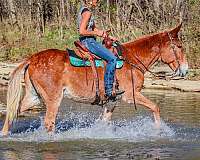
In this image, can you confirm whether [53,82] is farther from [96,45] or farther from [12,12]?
[12,12]

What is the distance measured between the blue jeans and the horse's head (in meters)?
1.13

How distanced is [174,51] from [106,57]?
137 centimetres

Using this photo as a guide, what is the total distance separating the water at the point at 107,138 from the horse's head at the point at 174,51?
1.02 m

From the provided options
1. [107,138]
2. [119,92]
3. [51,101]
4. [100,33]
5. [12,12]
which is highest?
[12,12]

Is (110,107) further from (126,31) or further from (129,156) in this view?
(126,31)

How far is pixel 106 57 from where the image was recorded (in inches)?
A: 399

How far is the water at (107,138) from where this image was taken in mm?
8383

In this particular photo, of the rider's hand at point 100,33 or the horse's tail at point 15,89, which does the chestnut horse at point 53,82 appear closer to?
the horse's tail at point 15,89

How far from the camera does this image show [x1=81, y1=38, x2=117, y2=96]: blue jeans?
10125 millimetres

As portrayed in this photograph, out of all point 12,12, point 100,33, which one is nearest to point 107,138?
point 100,33

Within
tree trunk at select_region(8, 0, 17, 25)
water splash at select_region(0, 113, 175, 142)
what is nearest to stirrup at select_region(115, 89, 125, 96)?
water splash at select_region(0, 113, 175, 142)

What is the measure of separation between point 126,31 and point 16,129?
11054mm

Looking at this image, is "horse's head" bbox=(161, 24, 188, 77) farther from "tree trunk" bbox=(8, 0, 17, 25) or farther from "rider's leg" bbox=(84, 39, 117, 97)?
"tree trunk" bbox=(8, 0, 17, 25)

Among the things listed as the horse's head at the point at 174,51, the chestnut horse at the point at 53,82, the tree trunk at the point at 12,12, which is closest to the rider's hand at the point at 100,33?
the chestnut horse at the point at 53,82
